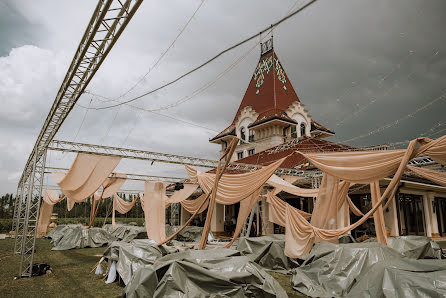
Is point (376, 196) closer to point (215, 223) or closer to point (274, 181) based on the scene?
point (274, 181)

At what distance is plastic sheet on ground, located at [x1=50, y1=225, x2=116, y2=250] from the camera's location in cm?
1459

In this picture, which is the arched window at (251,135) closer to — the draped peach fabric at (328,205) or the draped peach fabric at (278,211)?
the draped peach fabric at (278,211)

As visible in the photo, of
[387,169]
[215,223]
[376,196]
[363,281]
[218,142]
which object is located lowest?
[215,223]

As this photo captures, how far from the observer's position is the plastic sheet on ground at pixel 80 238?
47.9 ft

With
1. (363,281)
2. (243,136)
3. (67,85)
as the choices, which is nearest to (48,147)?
(67,85)

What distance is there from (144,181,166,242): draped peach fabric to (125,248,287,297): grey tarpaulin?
5897 mm

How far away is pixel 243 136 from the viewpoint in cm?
2541

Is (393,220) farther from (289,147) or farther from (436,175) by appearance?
(436,175)

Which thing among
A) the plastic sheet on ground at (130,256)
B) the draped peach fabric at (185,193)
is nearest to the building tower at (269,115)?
the draped peach fabric at (185,193)

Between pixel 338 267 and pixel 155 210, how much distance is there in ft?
23.7

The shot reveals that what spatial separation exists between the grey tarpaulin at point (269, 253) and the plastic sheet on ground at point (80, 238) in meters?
9.77

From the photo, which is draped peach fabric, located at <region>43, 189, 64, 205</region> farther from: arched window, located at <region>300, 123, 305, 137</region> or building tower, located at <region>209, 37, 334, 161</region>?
arched window, located at <region>300, 123, 305, 137</region>

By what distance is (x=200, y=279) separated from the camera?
4.62m

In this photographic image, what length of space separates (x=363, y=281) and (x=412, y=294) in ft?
2.65
